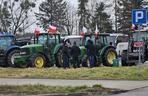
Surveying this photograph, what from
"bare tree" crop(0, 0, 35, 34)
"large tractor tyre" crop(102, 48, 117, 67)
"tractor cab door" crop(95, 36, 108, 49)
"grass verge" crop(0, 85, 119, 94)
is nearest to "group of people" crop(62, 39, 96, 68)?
"large tractor tyre" crop(102, 48, 117, 67)

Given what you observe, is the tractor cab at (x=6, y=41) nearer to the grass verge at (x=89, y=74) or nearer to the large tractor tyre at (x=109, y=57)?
the large tractor tyre at (x=109, y=57)

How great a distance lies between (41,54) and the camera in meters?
31.0

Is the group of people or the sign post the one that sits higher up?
the sign post

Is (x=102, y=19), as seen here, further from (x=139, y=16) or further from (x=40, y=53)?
(x=139, y=16)

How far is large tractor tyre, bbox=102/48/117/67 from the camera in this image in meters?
31.9

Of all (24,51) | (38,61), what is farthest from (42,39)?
(38,61)

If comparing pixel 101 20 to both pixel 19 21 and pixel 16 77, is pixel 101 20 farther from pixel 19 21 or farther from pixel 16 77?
pixel 16 77

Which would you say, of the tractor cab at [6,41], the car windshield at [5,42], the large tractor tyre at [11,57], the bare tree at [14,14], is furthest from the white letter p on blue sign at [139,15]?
the bare tree at [14,14]

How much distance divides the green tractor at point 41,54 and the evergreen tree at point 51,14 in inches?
2681

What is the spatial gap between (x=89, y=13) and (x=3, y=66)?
72.7 metres

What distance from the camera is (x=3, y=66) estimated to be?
108 feet

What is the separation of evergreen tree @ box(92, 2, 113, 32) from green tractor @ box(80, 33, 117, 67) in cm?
5966

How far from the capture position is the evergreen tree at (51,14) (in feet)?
331

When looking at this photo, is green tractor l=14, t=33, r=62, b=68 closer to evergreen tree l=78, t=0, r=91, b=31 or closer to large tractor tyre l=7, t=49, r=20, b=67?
large tractor tyre l=7, t=49, r=20, b=67
